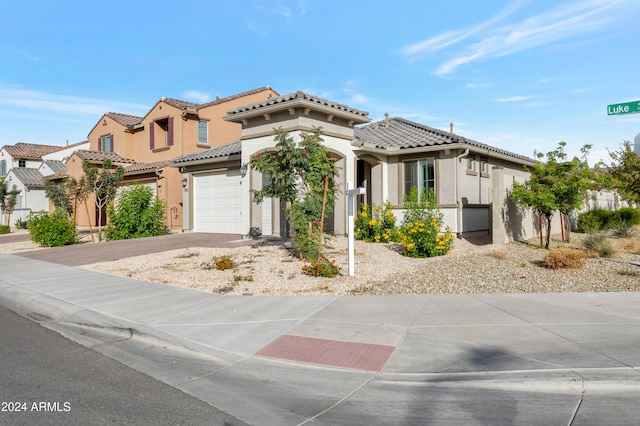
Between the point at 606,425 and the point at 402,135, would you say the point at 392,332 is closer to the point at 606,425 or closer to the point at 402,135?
the point at 606,425

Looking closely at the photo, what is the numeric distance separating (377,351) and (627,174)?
2058cm

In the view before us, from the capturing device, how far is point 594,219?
21.0 metres

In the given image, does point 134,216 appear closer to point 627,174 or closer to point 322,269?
point 322,269

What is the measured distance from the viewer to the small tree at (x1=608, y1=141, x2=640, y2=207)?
1933cm

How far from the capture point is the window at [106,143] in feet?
102

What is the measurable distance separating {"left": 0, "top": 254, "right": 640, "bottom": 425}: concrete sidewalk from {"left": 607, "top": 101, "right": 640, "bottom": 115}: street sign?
339 cm

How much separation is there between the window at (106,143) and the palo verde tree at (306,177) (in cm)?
2340

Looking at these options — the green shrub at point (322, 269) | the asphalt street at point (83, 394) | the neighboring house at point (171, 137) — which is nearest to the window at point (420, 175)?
the green shrub at point (322, 269)

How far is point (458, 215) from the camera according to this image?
16406 mm

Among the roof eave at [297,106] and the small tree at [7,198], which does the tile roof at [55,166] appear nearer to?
the small tree at [7,198]

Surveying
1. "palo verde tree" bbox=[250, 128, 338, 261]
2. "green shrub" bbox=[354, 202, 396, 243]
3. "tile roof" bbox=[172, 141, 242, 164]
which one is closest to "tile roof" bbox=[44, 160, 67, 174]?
"tile roof" bbox=[172, 141, 242, 164]

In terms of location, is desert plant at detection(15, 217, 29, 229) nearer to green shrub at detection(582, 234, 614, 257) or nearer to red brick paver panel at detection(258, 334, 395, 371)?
red brick paver panel at detection(258, 334, 395, 371)

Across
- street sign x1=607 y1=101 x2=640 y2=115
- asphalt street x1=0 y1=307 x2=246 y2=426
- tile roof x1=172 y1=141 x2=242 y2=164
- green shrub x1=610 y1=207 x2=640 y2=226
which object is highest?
tile roof x1=172 y1=141 x2=242 y2=164

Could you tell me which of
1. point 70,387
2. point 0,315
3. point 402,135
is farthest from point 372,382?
point 402,135
